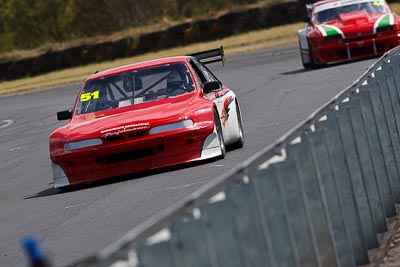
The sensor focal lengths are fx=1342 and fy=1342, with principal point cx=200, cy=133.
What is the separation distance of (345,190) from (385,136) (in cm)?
187

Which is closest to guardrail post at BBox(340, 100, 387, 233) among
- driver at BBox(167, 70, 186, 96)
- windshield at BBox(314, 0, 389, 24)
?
driver at BBox(167, 70, 186, 96)

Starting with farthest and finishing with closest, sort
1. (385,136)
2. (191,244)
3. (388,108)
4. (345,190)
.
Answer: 1. (388,108)
2. (385,136)
3. (345,190)
4. (191,244)

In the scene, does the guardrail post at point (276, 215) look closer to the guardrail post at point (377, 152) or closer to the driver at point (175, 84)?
the guardrail post at point (377, 152)

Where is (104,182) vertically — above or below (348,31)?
below

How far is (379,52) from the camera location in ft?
91.5

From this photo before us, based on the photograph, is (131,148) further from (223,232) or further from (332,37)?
(332,37)

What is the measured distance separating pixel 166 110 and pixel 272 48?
98.7 feet

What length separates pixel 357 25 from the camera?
2775 cm

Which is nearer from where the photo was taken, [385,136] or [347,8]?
[385,136]

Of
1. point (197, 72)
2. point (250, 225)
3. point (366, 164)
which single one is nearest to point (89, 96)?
point (197, 72)

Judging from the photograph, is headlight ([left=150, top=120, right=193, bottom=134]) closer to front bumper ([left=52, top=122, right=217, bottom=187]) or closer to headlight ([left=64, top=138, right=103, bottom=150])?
front bumper ([left=52, top=122, right=217, bottom=187])

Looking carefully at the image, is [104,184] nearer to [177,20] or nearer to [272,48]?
[272,48]

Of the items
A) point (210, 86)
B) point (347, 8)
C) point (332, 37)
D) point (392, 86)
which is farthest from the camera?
point (347, 8)

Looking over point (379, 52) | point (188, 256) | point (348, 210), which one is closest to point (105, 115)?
point (348, 210)
